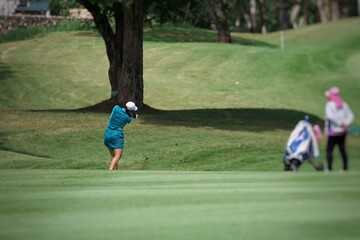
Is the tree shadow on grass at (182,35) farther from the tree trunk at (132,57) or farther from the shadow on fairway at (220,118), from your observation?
the shadow on fairway at (220,118)

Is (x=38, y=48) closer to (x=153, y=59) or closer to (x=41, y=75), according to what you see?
(x=41, y=75)

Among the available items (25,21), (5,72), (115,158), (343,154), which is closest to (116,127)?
(115,158)

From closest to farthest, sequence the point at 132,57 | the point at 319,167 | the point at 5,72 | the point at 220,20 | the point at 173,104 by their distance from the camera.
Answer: the point at 319,167, the point at 173,104, the point at 132,57, the point at 220,20, the point at 5,72

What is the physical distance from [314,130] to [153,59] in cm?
698

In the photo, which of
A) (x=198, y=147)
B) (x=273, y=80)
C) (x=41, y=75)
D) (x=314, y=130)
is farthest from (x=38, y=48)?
(x=314, y=130)

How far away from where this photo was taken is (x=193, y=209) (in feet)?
30.3

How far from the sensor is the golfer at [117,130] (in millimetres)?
15906

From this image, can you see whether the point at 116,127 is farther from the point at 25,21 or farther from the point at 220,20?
the point at 25,21

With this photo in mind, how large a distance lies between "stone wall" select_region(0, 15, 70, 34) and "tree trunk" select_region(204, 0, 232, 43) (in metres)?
2.62

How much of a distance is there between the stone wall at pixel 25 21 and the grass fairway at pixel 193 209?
6.42m

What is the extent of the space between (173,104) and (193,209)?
872 cm

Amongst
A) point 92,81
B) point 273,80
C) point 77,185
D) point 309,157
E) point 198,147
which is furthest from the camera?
point 92,81

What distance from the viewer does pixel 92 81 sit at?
62.2ft

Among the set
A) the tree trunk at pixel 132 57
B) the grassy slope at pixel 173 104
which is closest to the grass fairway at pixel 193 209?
the grassy slope at pixel 173 104
